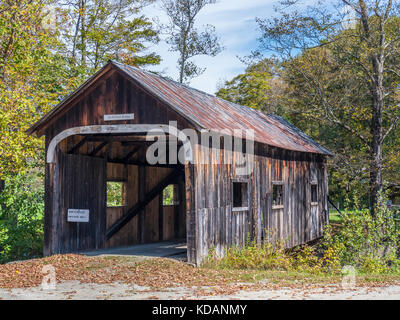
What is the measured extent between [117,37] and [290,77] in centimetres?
1126

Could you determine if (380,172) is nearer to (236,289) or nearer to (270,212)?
(270,212)

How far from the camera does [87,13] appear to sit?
→ 29469 mm

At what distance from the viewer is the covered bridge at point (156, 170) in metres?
13.1

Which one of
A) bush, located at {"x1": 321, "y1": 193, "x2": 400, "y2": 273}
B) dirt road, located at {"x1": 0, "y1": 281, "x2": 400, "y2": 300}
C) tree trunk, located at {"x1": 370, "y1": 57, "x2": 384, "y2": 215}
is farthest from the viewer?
tree trunk, located at {"x1": 370, "y1": 57, "x2": 384, "y2": 215}

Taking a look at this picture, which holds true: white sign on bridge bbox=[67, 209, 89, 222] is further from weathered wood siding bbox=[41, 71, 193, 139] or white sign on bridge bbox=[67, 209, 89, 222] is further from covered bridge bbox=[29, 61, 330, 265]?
weathered wood siding bbox=[41, 71, 193, 139]

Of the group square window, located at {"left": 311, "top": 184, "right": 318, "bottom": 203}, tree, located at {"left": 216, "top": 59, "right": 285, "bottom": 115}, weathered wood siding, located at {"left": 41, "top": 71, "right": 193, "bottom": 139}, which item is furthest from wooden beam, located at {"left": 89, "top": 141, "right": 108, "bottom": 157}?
tree, located at {"left": 216, "top": 59, "right": 285, "bottom": 115}

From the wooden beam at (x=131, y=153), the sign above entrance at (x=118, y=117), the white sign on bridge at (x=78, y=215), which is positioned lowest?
the white sign on bridge at (x=78, y=215)

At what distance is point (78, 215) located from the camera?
14891mm

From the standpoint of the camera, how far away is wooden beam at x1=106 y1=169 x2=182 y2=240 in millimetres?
17156

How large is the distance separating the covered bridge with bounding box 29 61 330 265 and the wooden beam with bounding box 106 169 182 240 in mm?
38

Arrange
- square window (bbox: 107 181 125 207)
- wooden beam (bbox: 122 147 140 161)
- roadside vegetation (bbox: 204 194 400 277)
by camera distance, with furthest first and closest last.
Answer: square window (bbox: 107 181 125 207) → wooden beam (bbox: 122 147 140 161) → roadside vegetation (bbox: 204 194 400 277)

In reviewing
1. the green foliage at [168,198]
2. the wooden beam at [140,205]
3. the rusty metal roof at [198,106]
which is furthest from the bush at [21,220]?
the rusty metal roof at [198,106]

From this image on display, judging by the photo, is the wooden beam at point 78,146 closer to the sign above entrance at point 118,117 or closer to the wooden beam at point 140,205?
the sign above entrance at point 118,117

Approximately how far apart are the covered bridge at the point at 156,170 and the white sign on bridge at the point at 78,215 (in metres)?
0.03
